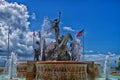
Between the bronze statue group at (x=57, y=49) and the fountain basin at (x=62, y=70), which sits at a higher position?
the bronze statue group at (x=57, y=49)

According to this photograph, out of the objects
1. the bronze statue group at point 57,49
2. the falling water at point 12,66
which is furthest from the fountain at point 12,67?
the bronze statue group at point 57,49

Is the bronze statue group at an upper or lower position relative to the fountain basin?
upper

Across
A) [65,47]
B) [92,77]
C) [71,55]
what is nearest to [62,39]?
[65,47]

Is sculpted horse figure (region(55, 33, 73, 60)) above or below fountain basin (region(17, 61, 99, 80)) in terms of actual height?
above

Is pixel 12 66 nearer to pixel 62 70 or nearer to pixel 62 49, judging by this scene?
pixel 62 49

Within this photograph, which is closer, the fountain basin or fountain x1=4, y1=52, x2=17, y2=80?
the fountain basin

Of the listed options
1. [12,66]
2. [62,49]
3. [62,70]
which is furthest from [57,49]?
[62,70]

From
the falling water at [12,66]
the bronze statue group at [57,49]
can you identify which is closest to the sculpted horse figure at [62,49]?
the bronze statue group at [57,49]

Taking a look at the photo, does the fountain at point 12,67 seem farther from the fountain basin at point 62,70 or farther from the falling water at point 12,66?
the fountain basin at point 62,70

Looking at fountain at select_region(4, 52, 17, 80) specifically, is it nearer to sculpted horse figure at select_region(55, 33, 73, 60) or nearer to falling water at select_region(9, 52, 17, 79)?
falling water at select_region(9, 52, 17, 79)

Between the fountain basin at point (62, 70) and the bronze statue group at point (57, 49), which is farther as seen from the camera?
the bronze statue group at point (57, 49)

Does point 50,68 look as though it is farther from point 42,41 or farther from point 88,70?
point 42,41

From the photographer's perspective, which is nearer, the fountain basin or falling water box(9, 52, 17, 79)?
the fountain basin

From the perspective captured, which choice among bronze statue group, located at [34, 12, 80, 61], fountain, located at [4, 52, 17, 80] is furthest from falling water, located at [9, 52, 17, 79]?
bronze statue group, located at [34, 12, 80, 61]
